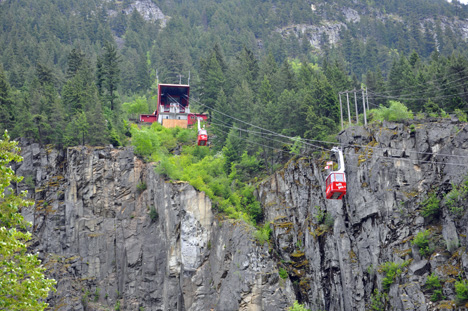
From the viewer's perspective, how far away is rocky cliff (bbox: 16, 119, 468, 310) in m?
46.9

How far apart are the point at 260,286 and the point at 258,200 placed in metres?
10.1

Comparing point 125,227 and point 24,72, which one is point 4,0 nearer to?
point 24,72

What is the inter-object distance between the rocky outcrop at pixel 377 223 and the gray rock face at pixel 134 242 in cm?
352

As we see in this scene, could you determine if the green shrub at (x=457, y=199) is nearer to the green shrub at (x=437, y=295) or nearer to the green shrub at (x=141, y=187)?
the green shrub at (x=437, y=295)

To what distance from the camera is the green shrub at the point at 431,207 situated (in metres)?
46.7

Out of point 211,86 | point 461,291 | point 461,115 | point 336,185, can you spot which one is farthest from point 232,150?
point 461,291

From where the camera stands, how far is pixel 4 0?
15600cm

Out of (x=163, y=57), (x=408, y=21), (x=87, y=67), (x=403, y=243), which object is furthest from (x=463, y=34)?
(x=403, y=243)

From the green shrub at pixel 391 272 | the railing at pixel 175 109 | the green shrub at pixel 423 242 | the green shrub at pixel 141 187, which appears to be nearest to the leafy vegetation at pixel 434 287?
the green shrub at pixel 423 242

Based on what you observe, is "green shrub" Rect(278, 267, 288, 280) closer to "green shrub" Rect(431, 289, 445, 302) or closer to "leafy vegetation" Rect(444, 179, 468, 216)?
"green shrub" Rect(431, 289, 445, 302)

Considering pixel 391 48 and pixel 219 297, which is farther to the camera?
pixel 391 48

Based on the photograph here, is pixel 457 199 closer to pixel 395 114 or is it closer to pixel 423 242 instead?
pixel 423 242

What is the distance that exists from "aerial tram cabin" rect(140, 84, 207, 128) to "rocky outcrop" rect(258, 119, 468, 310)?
24.2 meters

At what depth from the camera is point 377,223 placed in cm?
4878
